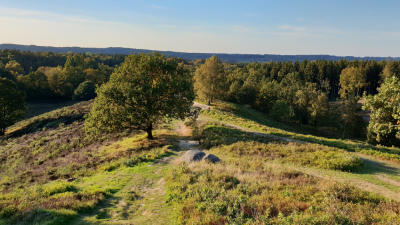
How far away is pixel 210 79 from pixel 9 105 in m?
46.2

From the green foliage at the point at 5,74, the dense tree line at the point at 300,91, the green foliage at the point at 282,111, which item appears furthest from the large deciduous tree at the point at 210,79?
the green foliage at the point at 5,74

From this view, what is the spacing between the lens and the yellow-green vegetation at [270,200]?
877 cm

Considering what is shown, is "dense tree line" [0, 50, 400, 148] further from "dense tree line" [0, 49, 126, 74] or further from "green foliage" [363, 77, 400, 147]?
"dense tree line" [0, 49, 126, 74]

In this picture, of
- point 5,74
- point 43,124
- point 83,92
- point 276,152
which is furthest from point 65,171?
point 5,74

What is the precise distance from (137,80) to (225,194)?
19509 millimetres

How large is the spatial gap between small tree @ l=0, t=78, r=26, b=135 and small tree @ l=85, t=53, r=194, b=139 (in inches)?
1439

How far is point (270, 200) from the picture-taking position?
34.4ft

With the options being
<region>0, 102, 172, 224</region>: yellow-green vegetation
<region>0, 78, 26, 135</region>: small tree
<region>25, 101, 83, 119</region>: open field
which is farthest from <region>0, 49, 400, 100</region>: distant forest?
<region>0, 102, 172, 224</region>: yellow-green vegetation

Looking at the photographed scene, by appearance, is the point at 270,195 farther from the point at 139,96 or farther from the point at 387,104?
the point at 139,96

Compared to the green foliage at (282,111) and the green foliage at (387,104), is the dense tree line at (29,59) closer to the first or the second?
the green foliage at (282,111)

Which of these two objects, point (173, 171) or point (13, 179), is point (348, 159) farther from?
point (13, 179)

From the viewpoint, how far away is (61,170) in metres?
20.4

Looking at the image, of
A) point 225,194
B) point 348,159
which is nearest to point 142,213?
point 225,194

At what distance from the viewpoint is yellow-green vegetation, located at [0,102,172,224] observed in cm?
1034
